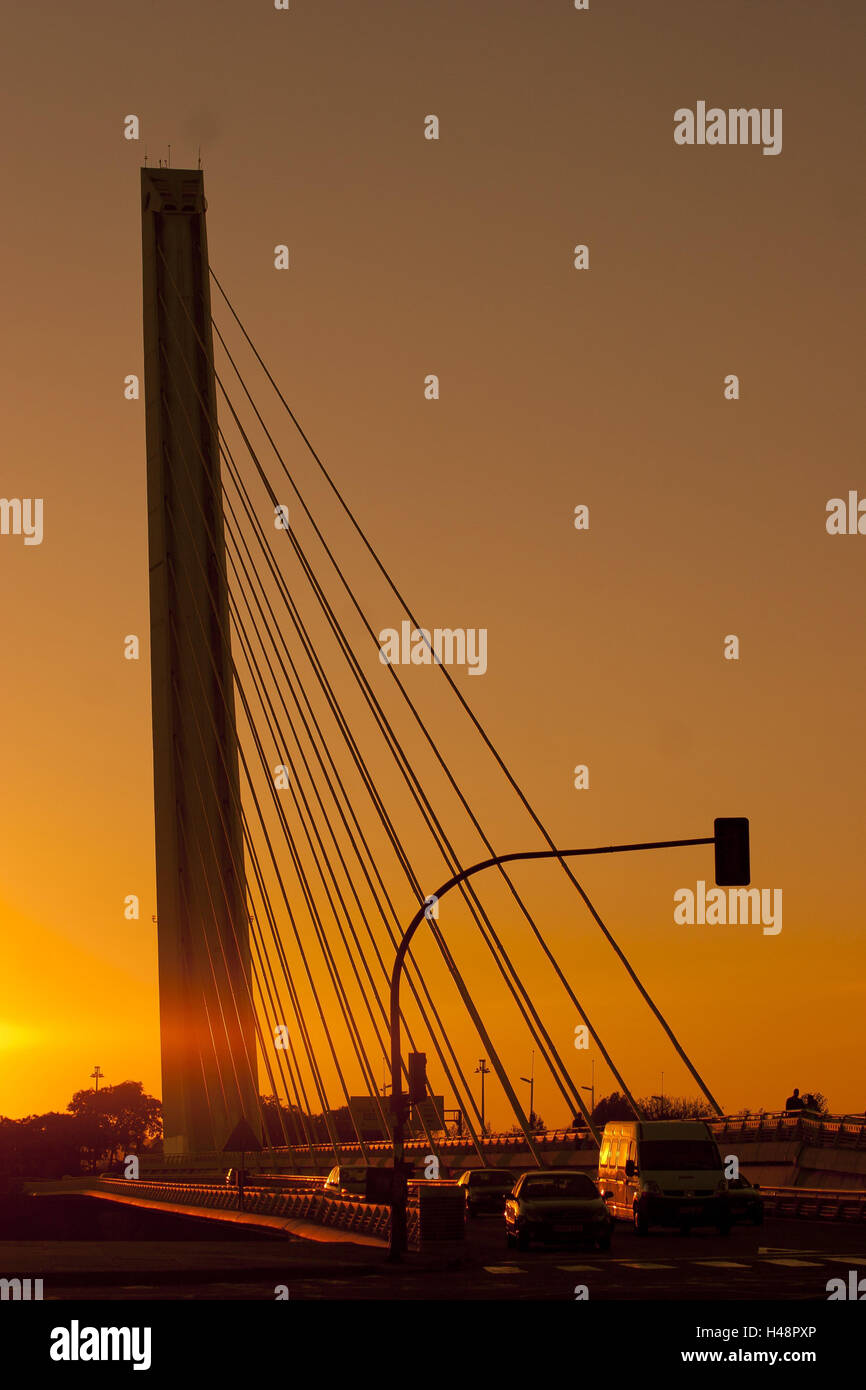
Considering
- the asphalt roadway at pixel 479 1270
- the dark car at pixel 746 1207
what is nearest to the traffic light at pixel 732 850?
the asphalt roadway at pixel 479 1270

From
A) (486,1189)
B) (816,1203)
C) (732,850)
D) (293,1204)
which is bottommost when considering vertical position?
(486,1189)

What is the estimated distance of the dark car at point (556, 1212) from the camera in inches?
1103

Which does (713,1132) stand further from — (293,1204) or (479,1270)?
(479,1270)

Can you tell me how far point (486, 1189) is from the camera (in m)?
46.6

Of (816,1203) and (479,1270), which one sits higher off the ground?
(479,1270)

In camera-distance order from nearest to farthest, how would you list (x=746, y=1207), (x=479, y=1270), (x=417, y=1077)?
(x=479, y=1270), (x=417, y=1077), (x=746, y=1207)

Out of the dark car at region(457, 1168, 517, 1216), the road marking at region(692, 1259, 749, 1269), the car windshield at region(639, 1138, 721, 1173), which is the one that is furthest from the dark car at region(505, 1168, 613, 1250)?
the dark car at region(457, 1168, 517, 1216)

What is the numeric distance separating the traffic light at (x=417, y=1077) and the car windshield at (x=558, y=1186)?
3990 millimetres

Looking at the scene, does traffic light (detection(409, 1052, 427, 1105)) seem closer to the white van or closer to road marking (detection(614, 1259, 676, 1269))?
road marking (detection(614, 1259, 676, 1269))

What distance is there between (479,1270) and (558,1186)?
6.03 meters

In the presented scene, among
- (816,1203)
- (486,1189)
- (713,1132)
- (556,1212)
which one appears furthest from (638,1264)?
(713,1132)

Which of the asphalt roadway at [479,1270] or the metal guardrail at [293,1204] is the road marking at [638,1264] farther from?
the metal guardrail at [293,1204]
